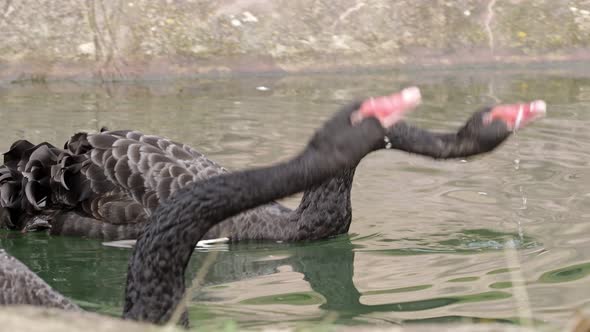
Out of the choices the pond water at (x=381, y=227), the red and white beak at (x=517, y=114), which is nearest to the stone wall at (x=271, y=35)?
the pond water at (x=381, y=227)

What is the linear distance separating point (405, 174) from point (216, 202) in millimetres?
3685

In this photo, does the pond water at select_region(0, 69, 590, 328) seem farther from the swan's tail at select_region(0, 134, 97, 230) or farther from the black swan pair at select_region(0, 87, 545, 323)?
the black swan pair at select_region(0, 87, 545, 323)

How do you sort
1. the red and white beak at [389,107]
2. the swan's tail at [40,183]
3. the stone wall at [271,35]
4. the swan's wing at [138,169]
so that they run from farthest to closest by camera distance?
the stone wall at [271,35] < the swan's tail at [40,183] < the swan's wing at [138,169] < the red and white beak at [389,107]

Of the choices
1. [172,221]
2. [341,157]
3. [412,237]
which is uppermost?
[341,157]

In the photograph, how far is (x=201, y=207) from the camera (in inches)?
151

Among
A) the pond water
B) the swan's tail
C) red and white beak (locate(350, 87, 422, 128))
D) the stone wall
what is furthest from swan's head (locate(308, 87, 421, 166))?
the stone wall

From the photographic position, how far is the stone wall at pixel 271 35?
11148 mm

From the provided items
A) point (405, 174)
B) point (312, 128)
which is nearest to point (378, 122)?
point (405, 174)

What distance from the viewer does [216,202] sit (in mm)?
3785

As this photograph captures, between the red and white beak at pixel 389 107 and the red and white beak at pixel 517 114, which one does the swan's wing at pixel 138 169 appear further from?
the red and white beak at pixel 389 107

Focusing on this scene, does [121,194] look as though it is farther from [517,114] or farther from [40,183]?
[517,114]

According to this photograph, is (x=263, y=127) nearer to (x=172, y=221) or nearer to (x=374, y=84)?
(x=374, y=84)

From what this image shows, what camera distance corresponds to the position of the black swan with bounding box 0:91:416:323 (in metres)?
3.58

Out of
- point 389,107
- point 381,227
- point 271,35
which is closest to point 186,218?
point 389,107
